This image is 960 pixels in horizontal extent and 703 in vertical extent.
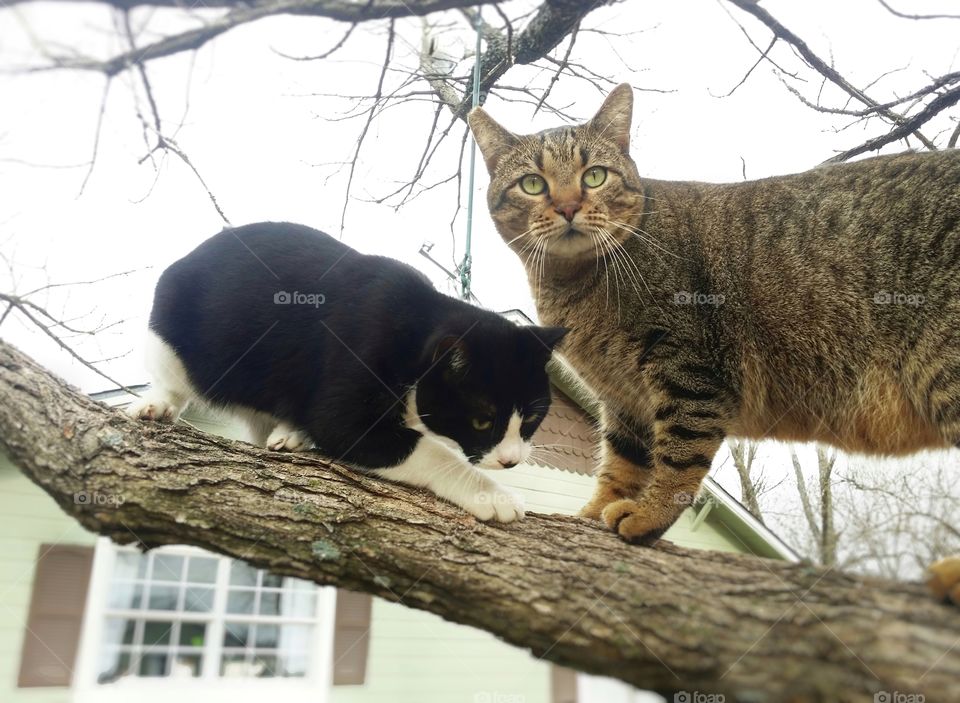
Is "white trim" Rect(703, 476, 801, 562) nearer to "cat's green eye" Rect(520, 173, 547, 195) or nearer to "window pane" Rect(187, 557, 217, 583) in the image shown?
"cat's green eye" Rect(520, 173, 547, 195)

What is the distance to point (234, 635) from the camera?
82 cm

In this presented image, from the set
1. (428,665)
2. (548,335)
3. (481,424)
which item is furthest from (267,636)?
(548,335)

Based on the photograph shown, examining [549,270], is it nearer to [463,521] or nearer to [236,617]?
[463,521]

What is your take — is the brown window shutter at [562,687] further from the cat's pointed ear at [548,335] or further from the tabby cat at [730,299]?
the cat's pointed ear at [548,335]

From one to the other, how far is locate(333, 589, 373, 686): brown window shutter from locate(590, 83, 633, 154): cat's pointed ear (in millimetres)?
971

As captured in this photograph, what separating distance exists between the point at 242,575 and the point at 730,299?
38.0 inches

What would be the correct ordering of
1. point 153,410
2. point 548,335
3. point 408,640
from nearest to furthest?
1. point 408,640
2. point 153,410
3. point 548,335

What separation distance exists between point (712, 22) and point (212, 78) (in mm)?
1108

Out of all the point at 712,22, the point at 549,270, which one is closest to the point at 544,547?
the point at 549,270

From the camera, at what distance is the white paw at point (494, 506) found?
886 mm

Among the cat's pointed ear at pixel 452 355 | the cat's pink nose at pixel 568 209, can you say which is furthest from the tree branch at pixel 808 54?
the cat's pointed ear at pixel 452 355

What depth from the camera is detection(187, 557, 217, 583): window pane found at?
2.80 ft

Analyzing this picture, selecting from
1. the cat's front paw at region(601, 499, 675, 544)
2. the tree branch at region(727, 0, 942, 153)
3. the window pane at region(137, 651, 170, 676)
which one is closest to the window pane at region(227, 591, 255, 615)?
the window pane at region(137, 651, 170, 676)

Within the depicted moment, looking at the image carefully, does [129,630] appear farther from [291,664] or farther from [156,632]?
[291,664]
